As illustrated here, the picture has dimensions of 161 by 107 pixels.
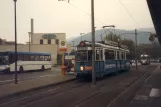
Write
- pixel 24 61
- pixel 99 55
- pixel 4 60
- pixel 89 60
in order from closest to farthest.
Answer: pixel 89 60 → pixel 99 55 → pixel 4 60 → pixel 24 61

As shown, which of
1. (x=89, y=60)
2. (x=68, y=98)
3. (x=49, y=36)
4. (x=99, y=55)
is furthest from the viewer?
(x=49, y=36)

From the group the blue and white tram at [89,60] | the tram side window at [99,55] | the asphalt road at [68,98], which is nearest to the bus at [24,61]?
the blue and white tram at [89,60]

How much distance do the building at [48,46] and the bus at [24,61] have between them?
6.27 metres

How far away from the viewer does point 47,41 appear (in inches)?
3957

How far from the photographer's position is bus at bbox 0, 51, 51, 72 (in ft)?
116

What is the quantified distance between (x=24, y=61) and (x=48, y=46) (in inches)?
1550

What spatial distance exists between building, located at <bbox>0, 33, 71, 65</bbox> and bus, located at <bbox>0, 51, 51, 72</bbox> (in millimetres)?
6265

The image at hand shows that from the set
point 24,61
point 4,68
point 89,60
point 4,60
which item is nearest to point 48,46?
point 24,61

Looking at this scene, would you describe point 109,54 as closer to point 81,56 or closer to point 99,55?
point 99,55

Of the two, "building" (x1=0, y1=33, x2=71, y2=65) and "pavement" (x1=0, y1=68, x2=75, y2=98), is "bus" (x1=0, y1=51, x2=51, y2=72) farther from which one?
"pavement" (x1=0, y1=68, x2=75, y2=98)

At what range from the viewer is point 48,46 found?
7756 cm

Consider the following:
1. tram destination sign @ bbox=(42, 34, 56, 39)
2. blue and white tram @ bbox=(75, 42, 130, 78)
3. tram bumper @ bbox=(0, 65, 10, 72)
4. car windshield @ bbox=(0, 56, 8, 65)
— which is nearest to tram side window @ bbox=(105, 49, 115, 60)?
blue and white tram @ bbox=(75, 42, 130, 78)

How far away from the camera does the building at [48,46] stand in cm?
2855

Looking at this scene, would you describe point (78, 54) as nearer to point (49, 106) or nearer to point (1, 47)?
point (49, 106)
